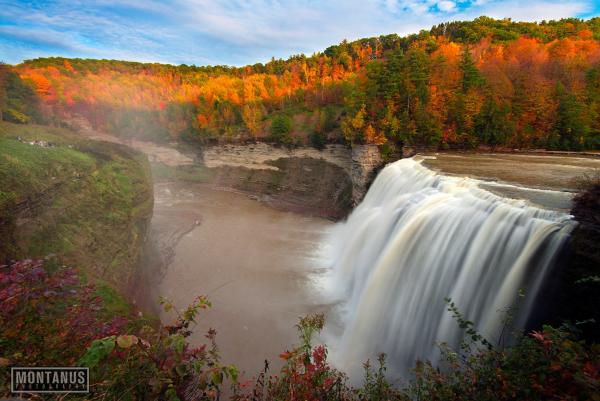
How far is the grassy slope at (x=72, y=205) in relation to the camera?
8.66 meters

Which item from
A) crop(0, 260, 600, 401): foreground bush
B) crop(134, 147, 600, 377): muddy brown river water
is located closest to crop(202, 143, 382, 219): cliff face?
crop(134, 147, 600, 377): muddy brown river water

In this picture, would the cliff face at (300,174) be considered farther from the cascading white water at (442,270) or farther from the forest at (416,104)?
the cascading white water at (442,270)

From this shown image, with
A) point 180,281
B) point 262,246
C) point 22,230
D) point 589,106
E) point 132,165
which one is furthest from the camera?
point 589,106

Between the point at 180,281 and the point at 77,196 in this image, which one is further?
the point at 180,281

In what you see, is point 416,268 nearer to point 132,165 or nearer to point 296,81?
point 132,165

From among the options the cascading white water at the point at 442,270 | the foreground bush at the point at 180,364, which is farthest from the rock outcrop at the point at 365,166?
the foreground bush at the point at 180,364

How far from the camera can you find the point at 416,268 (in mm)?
9906

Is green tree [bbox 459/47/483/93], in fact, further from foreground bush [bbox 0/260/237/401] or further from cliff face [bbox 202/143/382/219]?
foreground bush [bbox 0/260/237/401]

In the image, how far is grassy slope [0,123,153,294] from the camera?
341 inches

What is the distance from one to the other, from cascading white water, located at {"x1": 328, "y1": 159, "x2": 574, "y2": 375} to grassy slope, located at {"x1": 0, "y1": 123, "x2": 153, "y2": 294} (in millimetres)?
8590

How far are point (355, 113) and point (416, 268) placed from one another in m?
18.3

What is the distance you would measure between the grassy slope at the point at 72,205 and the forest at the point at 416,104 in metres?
13.8

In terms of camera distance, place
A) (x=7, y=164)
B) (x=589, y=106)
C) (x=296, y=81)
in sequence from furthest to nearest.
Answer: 1. (x=296, y=81)
2. (x=589, y=106)
3. (x=7, y=164)

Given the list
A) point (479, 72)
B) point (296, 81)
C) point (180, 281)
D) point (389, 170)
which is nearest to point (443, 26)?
point (296, 81)
